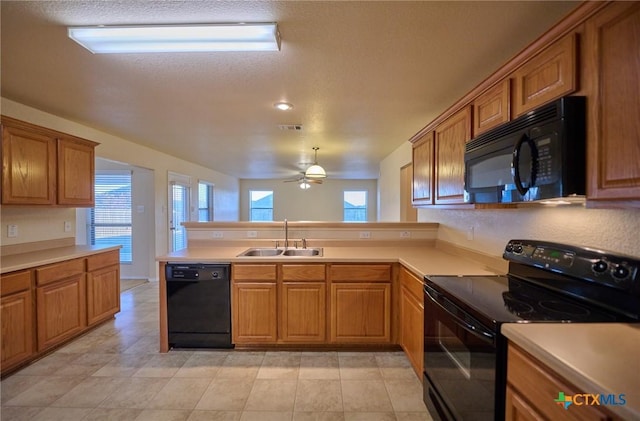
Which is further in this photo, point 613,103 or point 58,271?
point 58,271

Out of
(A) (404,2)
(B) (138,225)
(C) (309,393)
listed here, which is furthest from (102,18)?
(B) (138,225)

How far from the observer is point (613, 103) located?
3.23 ft

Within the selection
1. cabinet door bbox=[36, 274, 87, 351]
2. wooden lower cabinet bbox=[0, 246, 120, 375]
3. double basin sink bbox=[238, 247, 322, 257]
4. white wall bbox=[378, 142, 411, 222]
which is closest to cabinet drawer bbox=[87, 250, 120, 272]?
wooden lower cabinet bbox=[0, 246, 120, 375]

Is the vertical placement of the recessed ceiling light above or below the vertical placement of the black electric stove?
above

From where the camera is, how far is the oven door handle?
121 cm

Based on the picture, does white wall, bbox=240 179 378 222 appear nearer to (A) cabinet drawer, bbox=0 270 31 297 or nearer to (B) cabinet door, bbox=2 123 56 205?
(B) cabinet door, bbox=2 123 56 205

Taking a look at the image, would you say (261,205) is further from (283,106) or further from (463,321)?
(463,321)

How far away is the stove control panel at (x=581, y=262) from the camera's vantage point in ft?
3.62

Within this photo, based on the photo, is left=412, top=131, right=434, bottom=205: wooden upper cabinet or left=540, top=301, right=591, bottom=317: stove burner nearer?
left=540, top=301, right=591, bottom=317: stove burner

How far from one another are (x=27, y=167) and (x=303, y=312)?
2.80 meters

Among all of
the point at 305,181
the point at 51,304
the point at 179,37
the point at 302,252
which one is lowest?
the point at 51,304

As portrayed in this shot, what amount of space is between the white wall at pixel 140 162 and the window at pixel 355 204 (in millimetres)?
4128

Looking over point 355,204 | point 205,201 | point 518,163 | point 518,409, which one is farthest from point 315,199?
point 518,409

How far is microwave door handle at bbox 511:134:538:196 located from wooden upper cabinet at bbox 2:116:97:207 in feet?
12.0
